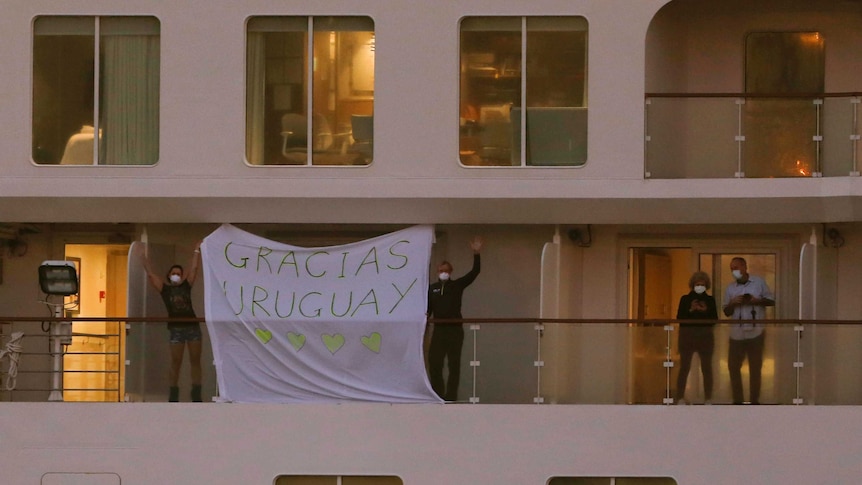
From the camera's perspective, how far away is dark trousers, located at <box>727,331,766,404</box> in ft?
52.8

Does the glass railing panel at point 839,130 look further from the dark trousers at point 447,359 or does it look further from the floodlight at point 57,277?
the floodlight at point 57,277

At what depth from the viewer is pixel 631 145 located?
659 inches

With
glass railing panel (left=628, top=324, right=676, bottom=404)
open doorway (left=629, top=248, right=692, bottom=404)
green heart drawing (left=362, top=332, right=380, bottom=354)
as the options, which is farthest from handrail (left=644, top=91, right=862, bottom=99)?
green heart drawing (left=362, top=332, right=380, bottom=354)

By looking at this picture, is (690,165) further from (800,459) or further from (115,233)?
(115,233)

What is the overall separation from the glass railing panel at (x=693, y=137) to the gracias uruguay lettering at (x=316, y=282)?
3.16 meters

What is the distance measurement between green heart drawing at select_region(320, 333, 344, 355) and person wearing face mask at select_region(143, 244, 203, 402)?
1.46 m

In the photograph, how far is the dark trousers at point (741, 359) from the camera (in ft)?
52.8

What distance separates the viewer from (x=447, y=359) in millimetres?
16484

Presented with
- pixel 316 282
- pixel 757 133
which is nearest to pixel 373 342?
pixel 316 282

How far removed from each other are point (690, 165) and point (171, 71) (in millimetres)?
6164

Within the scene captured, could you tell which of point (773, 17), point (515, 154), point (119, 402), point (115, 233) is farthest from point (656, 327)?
point (115, 233)

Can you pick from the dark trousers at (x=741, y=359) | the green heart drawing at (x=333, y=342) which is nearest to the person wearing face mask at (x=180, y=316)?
the green heart drawing at (x=333, y=342)

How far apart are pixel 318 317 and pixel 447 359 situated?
158 centimetres

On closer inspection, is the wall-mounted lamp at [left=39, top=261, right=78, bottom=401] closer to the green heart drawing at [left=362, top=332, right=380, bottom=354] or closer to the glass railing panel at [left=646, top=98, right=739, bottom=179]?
the green heart drawing at [left=362, top=332, right=380, bottom=354]
